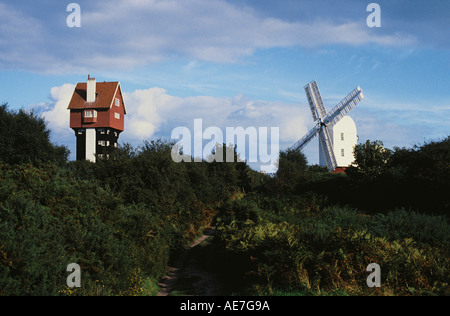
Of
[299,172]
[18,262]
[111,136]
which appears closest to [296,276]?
[18,262]

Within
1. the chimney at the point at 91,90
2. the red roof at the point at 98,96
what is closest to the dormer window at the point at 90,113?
the red roof at the point at 98,96

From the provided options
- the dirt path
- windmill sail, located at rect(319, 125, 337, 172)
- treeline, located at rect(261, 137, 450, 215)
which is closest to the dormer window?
treeline, located at rect(261, 137, 450, 215)

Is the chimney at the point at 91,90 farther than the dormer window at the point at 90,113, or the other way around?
the chimney at the point at 91,90

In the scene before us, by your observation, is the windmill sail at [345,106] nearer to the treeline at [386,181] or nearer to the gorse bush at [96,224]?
the treeline at [386,181]

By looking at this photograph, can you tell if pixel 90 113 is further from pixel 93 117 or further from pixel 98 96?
pixel 98 96

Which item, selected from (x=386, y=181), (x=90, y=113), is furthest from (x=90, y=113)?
(x=386, y=181)

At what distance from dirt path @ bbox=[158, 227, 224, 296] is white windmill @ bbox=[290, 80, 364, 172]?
3902 cm

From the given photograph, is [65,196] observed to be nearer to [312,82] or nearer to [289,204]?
[289,204]

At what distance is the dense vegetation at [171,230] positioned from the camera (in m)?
11.6

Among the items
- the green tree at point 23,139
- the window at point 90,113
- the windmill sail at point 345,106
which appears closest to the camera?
the green tree at point 23,139

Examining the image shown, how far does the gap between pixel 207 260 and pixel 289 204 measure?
9.82 metres

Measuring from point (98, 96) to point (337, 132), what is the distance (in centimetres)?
3725

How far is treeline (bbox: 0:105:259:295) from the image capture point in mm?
10492
